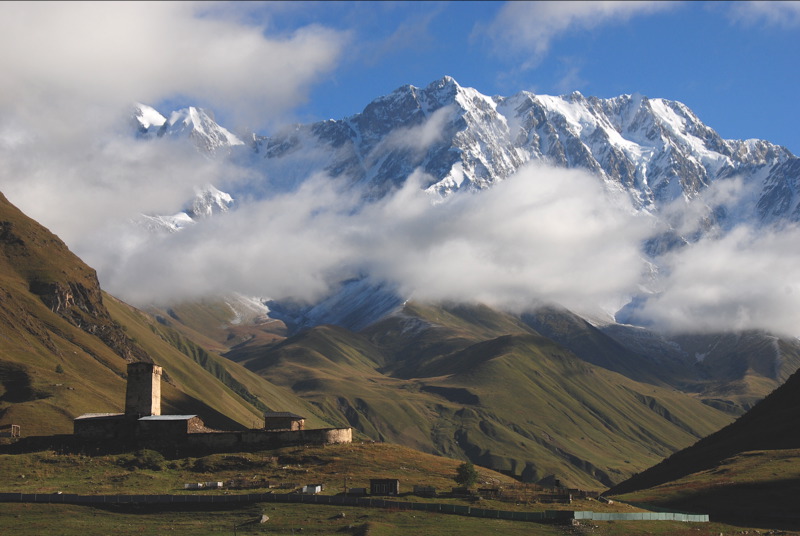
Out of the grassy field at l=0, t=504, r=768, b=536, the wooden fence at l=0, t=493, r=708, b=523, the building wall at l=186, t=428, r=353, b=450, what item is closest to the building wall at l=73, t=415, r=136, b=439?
the building wall at l=186, t=428, r=353, b=450

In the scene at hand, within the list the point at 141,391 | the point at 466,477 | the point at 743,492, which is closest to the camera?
the point at 466,477

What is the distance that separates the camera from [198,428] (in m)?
126

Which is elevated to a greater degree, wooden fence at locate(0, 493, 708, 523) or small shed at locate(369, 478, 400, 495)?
small shed at locate(369, 478, 400, 495)

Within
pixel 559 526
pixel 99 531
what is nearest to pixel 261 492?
pixel 99 531

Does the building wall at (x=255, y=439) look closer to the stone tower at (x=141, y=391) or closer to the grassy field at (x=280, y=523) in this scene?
the stone tower at (x=141, y=391)

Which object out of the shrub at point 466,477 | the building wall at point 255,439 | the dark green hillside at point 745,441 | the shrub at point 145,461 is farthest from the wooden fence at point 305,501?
the dark green hillside at point 745,441

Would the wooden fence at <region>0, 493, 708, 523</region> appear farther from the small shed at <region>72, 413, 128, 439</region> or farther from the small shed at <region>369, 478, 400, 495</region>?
the small shed at <region>72, 413, 128, 439</region>

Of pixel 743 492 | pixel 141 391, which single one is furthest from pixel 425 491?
pixel 743 492

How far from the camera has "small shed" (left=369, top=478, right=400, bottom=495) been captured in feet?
338

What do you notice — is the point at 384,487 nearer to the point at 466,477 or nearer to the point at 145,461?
the point at 466,477

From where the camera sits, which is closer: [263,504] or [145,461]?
[263,504]

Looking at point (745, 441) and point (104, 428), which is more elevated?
point (745, 441)

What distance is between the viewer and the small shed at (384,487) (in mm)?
103000

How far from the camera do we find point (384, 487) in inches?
4072
